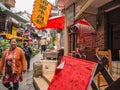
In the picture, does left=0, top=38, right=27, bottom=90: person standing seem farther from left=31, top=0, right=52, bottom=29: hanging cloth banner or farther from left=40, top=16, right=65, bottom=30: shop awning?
left=31, top=0, right=52, bottom=29: hanging cloth banner

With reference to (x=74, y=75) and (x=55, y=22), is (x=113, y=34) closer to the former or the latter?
(x=55, y=22)

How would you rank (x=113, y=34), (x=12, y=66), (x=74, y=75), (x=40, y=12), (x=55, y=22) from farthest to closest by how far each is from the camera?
(x=40, y=12)
(x=55, y=22)
(x=113, y=34)
(x=12, y=66)
(x=74, y=75)

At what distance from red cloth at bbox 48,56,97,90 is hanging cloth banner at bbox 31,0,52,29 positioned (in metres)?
11.9

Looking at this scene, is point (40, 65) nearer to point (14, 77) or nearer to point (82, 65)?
point (14, 77)

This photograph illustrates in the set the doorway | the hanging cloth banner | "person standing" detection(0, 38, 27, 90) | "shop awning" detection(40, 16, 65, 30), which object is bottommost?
"person standing" detection(0, 38, 27, 90)

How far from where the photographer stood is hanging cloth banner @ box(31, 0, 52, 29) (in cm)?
1620

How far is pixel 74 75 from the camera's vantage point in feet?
12.9

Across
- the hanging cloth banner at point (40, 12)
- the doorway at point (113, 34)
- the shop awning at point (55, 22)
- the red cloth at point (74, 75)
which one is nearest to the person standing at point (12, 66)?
the doorway at point (113, 34)

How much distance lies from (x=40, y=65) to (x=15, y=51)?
3.99 meters

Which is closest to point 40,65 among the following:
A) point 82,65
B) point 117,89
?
point 82,65

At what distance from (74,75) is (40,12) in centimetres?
1269

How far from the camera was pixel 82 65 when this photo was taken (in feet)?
12.7

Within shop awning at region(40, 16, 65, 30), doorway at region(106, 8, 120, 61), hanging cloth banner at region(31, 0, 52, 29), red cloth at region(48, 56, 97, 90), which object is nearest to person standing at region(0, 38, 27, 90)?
doorway at region(106, 8, 120, 61)

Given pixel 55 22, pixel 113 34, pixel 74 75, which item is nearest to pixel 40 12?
pixel 55 22
